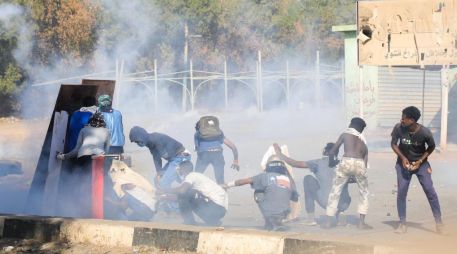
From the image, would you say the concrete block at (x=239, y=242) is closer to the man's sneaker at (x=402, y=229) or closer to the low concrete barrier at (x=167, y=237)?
the low concrete barrier at (x=167, y=237)

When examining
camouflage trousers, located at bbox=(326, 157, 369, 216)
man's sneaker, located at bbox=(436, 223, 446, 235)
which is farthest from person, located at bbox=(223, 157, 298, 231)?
man's sneaker, located at bbox=(436, 223, 446, 235)

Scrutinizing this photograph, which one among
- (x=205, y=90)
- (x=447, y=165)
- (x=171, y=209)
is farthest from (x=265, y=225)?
(x=205, y=90)

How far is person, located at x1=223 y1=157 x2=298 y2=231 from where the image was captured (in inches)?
341

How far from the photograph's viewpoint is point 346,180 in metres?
9.14

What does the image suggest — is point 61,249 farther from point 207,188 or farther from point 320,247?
point 320,247

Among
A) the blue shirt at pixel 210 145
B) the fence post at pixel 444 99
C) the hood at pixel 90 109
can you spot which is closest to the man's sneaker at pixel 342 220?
the blue shirt at pixel 210 145

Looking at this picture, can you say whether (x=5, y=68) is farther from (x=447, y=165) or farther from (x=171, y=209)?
(x=171, y=209)

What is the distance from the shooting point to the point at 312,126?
2734 centimetres

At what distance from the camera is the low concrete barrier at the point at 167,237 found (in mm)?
6695

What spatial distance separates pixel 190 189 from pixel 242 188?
4.34 metres

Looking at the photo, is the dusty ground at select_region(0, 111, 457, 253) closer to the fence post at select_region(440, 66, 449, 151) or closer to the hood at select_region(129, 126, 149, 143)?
the fence post at select_region(440, 66, 449, 151)

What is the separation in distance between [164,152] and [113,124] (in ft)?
2.56

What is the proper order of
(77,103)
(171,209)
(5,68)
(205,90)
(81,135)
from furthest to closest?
(205,90), (5,68), (171,209), (77,103), (81,135)

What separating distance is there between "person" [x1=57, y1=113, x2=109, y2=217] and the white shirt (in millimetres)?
936
